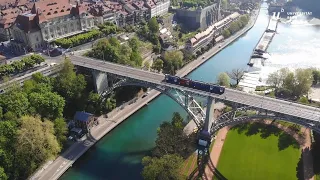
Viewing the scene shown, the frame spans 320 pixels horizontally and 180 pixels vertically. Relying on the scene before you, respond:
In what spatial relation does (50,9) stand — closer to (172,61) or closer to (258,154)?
(172,61)

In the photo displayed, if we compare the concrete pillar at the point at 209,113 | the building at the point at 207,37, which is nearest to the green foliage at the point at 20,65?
the concrete pillar at the point at 209,113

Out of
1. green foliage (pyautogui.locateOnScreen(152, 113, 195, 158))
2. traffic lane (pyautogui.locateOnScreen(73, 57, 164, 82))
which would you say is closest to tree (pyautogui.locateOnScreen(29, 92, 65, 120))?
traffic lane (pyautogui.locateOnScreen(73, 57, 164, 82))

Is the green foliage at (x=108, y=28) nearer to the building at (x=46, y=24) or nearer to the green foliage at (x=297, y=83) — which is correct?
the building at (x=46, y=24)

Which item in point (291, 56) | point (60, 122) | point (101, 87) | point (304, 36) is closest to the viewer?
point (60, 122)

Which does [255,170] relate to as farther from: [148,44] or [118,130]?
[148,44]

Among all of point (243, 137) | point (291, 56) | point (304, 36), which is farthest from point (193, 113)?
point (304, 36)

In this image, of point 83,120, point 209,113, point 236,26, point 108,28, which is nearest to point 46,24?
point 108,28
